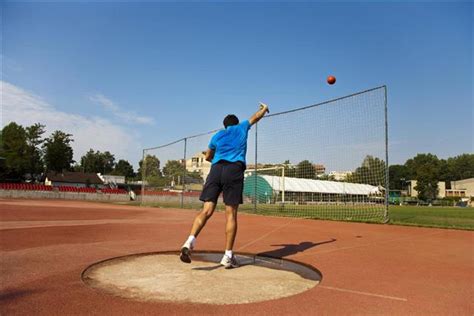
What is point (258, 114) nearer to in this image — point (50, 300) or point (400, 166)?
point (50, 300)

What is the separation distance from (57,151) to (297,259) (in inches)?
2581

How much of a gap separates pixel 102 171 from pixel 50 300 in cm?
12433

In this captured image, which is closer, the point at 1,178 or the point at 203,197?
the point at 203,197

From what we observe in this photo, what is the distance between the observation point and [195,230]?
165 inches

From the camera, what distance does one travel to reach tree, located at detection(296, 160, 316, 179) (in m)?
15.3

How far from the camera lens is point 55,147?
2454 inches

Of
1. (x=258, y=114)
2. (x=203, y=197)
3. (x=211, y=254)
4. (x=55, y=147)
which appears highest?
(x=55, y=147)

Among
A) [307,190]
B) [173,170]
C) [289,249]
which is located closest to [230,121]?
[289,249]

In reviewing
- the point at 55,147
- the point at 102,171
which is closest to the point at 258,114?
the point at 55,147

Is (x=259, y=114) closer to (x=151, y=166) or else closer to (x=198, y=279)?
(x=198, y=279)

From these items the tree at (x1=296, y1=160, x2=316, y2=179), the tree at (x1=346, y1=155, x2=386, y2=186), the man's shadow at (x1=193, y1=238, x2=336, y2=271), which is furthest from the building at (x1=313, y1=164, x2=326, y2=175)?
the man's shadow at (x1=193, y1=238, x2=336, y2=271)

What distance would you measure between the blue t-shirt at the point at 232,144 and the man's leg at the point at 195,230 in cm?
59

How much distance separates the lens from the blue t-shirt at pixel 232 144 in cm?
448

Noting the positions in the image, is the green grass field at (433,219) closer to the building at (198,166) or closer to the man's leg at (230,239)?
the man's leg at (230,239)
